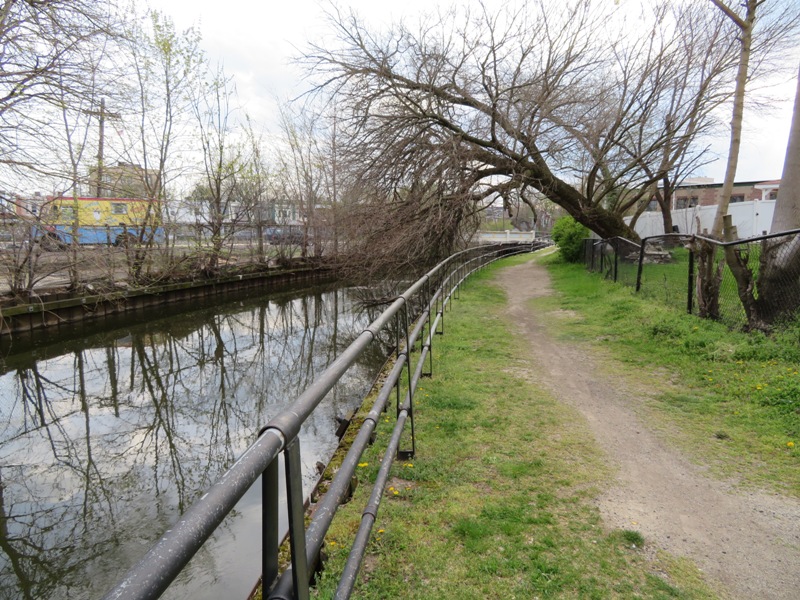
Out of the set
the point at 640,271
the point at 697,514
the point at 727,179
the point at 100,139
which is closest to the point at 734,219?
the point at 640,271

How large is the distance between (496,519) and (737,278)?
586 cm

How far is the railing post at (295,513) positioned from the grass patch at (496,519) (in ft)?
4.12

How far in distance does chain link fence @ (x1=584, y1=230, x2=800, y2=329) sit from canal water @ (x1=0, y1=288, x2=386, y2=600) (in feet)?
18.4

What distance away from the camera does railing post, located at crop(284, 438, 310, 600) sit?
1.33 m

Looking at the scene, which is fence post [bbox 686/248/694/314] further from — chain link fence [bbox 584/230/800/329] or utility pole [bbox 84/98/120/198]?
utility pole [bbox 84/98/120/198]

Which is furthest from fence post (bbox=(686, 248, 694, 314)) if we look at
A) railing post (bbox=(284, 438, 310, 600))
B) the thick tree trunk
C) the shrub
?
the shrub

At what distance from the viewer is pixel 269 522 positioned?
1195mm

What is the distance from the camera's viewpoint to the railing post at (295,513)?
4.38 feet

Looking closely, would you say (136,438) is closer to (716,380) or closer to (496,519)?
(496,519)

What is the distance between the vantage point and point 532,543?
9.32 ft

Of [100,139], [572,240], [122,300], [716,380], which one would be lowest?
[122,300]

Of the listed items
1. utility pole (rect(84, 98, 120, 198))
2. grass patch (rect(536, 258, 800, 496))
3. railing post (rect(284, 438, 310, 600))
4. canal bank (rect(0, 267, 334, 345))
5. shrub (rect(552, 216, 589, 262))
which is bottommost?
canal bank (rect(0, 267, 334, 345))

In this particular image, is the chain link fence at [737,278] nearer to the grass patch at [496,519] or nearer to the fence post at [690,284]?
the fence post at [690,284]

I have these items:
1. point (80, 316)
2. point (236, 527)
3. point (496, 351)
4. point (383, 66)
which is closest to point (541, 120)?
point (383, 66)
